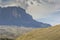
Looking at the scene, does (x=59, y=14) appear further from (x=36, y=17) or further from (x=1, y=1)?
(x=1, y=1)

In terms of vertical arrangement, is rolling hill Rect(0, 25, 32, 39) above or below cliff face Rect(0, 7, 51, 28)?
below

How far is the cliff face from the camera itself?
5.15 ft

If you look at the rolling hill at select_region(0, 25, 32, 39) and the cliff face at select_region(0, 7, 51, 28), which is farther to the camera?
the cliff face at select_region(0, 7, 51, 28)

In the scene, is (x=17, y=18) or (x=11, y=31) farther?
(x=17, y=18)

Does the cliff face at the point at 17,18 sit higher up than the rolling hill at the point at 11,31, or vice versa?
the cliff face at the point at 17,18

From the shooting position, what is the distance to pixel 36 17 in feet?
5.56

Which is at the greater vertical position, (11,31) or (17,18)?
(17,18)

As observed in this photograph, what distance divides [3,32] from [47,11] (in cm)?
57

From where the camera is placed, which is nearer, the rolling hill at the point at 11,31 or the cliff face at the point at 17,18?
the rolling hill at the point at 11,31

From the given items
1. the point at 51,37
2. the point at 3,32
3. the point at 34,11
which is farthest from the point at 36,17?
the point at 51,37

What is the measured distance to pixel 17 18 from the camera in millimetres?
1667

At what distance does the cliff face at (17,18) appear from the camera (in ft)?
5.15

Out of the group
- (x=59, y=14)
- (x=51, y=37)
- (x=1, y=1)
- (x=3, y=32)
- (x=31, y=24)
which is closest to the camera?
(x=51, y=37)

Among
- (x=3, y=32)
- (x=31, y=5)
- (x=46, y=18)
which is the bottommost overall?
(x=3, y=32)
